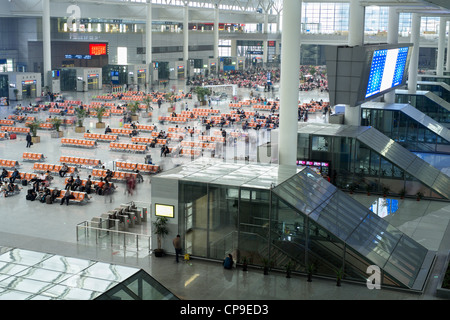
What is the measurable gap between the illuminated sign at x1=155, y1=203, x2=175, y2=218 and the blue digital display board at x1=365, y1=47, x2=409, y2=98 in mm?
12493

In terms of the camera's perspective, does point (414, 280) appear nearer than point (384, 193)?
Yes

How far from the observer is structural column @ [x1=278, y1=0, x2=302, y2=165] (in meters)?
21.4

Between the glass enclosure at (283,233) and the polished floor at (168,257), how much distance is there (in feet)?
1.44

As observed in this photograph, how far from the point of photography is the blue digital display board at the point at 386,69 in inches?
1059

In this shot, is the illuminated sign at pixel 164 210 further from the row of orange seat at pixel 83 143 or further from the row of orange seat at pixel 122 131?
the row of orange seat at pixel 122 131

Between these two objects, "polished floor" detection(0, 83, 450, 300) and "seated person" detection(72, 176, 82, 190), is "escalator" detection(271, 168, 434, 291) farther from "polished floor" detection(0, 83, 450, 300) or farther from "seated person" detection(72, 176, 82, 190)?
"seated person" detection(72, 176, 82, 190)

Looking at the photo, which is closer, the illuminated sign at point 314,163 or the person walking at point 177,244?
the person walking at point 177,244

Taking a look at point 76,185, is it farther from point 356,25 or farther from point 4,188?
point 356,25

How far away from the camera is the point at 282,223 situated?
54.9 ft

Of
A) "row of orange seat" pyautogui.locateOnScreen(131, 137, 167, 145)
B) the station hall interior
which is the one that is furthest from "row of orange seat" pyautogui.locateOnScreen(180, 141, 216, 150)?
the station hall interior

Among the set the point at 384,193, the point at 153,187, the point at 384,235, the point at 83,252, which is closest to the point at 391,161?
the point at 384,193

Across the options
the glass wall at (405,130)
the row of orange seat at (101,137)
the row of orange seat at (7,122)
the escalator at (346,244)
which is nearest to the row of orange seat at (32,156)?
the row of orange seat at (101,137)

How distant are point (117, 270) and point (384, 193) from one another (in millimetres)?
18292
